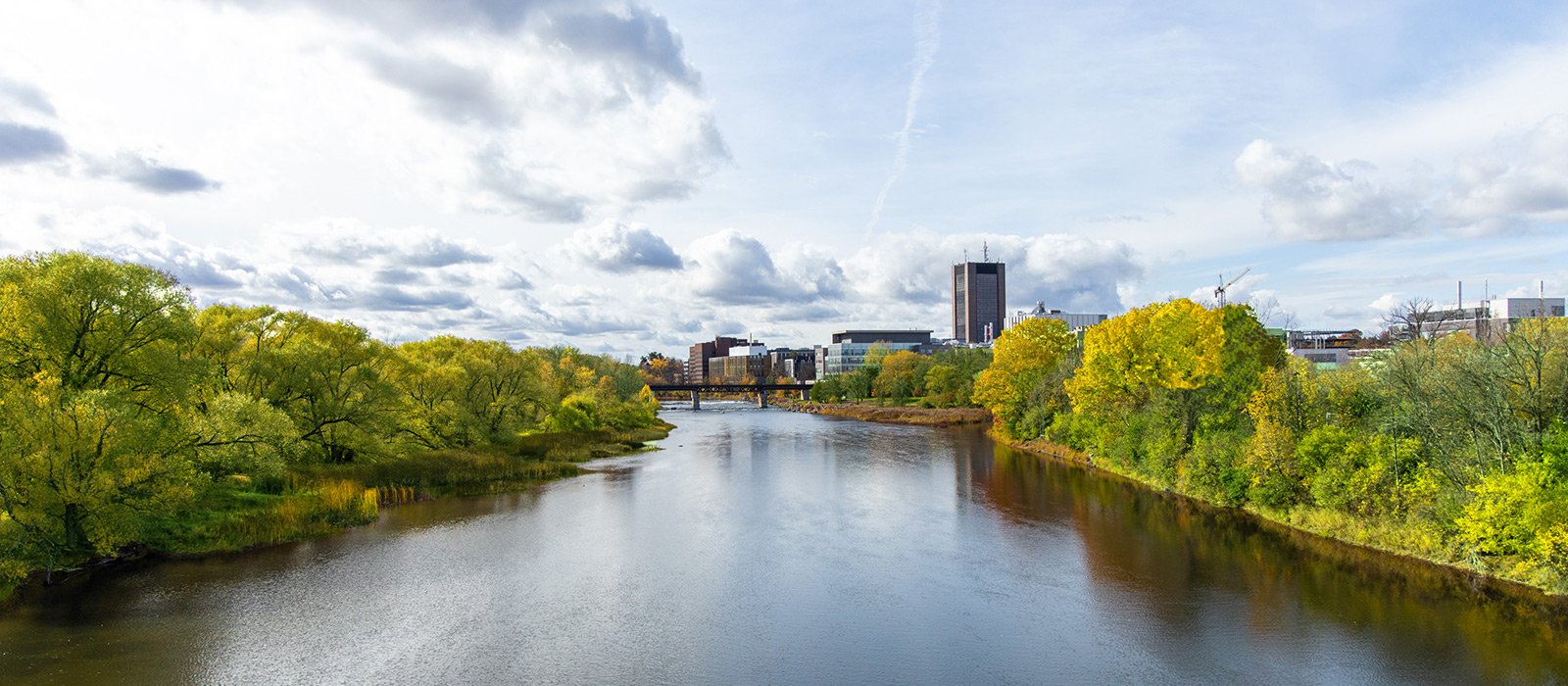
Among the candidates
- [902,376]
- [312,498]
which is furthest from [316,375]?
[902,376]

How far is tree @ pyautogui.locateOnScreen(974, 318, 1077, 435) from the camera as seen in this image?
239ft

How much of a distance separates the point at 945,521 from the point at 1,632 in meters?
33.0

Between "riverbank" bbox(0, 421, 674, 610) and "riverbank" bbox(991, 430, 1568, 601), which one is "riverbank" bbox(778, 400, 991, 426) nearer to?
"riverbank" bbox(0, 421, 674, 610)

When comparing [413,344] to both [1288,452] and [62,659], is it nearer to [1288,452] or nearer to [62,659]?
[62,659]

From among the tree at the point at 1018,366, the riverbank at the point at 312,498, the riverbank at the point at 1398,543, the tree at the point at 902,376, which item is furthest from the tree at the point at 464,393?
the tree at the point at 902,376

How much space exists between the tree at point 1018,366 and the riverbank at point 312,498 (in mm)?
40459

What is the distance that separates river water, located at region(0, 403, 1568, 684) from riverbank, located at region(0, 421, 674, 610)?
44.4 inches

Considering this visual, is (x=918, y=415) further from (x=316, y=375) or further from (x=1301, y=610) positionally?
(x=1301, y=610)

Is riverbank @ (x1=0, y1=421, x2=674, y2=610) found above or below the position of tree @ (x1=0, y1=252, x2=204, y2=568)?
below

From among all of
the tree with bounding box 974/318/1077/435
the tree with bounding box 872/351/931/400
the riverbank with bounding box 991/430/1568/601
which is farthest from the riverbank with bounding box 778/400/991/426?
the riverbank with bounding box 991/430/1568/601

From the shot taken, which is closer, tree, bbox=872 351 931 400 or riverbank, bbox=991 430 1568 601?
riverbank, bbox=991 430 1568 601

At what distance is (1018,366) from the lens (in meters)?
73.9

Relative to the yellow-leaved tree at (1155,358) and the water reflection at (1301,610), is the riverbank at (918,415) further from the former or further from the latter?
the water reflection at (1301,610)

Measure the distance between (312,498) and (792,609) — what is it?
85.5 feet
